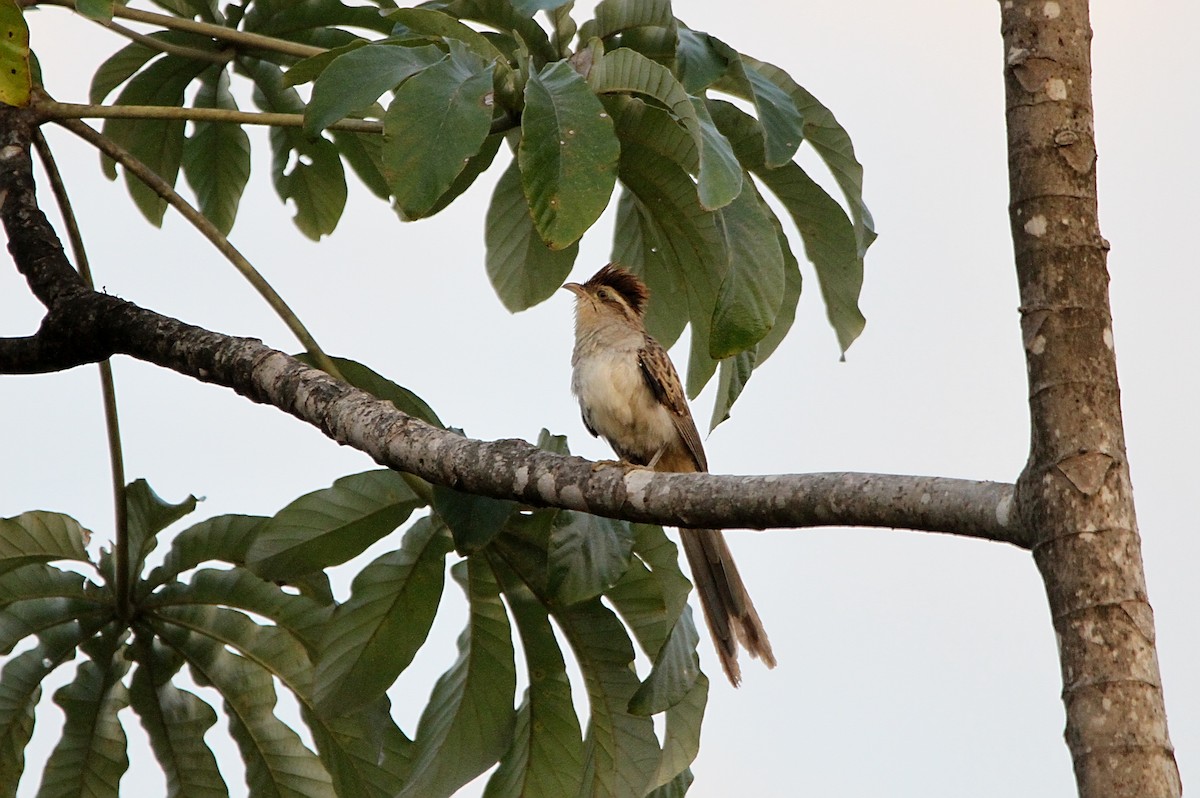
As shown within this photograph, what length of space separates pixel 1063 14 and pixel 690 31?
1.32m

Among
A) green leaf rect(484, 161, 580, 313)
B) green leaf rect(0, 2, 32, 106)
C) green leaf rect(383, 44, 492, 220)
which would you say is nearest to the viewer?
green leaf rect(383, 44, 492, 220)

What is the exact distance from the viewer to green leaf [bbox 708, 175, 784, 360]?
9.07 feet

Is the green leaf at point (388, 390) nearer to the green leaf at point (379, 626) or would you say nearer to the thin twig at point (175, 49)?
the green leaf at point (379, 626)

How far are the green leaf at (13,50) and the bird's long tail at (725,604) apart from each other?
219 centimetres

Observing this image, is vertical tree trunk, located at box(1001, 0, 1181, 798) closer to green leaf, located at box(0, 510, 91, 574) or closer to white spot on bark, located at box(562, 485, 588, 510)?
white spot on bark, located at box(562, 485, 588, 510)

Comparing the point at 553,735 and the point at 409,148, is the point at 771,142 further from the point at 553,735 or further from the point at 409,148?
the point at 553,735

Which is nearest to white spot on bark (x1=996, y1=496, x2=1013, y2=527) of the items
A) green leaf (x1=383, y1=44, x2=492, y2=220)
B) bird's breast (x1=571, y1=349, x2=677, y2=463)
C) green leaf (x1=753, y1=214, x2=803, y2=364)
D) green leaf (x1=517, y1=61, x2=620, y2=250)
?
green leaf (x1=517, y1=61, x2=620, y2=250)

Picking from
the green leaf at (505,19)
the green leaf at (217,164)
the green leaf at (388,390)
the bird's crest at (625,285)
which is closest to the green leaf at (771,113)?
the green leaf at (505,19)

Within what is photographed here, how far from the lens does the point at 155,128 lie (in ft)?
15.5

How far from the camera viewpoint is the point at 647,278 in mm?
4246

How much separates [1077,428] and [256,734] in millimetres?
2776

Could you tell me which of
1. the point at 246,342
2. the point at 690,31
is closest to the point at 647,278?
the point at 690,31

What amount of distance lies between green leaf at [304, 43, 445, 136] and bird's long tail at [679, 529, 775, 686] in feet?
6.12

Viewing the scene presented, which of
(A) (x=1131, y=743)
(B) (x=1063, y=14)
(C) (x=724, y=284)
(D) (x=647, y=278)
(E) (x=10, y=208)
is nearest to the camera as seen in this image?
(A) (x=1131, y=743)
